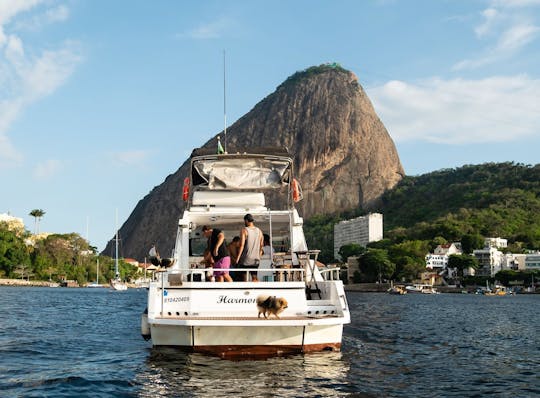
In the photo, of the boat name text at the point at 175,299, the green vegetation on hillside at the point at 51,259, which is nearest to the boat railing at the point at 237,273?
the boat name text at the point at 175,299

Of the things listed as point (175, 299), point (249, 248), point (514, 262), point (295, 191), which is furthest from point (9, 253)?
point (175, 299)

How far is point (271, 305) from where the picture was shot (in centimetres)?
1184

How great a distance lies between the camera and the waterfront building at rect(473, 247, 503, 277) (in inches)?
5340

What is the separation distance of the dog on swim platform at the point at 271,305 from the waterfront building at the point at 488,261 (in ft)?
429

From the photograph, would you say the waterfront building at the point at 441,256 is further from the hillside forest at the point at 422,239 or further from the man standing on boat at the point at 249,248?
the man standing on boat at the point at 249,248

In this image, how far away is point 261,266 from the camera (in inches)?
607

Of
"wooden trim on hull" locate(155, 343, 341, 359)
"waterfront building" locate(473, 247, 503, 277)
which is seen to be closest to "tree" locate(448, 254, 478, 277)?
"waterfront building" locate(473, 247, 503, 277)

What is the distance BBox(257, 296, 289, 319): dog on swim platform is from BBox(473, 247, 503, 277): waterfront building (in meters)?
131

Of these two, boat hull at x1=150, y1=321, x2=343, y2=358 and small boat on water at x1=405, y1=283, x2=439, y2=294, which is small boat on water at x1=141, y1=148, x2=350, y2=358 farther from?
small boat on water at x1=405, y1=283, x2=439, y2=294

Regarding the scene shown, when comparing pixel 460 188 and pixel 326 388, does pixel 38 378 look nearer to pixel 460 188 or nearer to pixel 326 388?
pixel 326 388

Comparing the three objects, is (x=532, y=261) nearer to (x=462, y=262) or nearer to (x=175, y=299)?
(x=462, y=262)

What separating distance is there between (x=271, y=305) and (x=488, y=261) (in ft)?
445

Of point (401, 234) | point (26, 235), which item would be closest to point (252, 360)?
point (26, 235)

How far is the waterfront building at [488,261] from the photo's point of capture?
135625 millimetres
